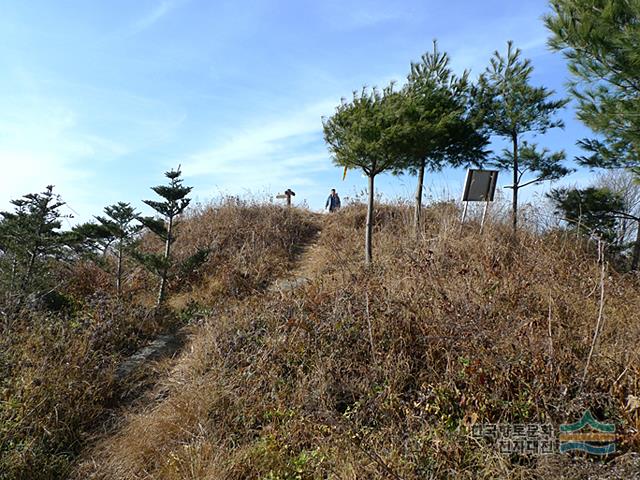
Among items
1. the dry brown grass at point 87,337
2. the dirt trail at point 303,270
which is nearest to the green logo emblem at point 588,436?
the dry brown grass at point 87,337

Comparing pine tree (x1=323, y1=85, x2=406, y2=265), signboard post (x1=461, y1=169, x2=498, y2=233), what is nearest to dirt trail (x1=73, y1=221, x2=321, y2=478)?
pine tree (x1=323, y1=85, x2=406, y2=265)

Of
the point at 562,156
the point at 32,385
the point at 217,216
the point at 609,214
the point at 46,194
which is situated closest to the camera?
the point at 32,385

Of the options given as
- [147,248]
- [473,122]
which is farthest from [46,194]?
[473,122]

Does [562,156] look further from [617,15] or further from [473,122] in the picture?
[617,15]

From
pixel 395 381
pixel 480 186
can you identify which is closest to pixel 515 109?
pixel 480 186

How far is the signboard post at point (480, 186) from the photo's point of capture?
6.37 metres

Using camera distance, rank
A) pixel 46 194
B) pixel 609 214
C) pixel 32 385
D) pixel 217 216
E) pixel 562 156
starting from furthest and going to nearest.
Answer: pixel 217 216 → pixel 562 156 → pixel 609 214 → pixel 46 194 → pixel 32 385

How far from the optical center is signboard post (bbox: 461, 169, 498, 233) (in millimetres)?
6371

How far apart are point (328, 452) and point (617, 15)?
573cm

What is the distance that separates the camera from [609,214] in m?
6.11

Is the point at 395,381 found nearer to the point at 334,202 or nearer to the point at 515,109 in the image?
the point at 515,109

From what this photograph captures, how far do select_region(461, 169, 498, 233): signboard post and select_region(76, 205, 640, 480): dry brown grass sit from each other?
86.5 inches

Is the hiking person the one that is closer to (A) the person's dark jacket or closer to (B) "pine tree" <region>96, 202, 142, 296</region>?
(A) the person's dark jacket

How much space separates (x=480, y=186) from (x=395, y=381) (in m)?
4.75
